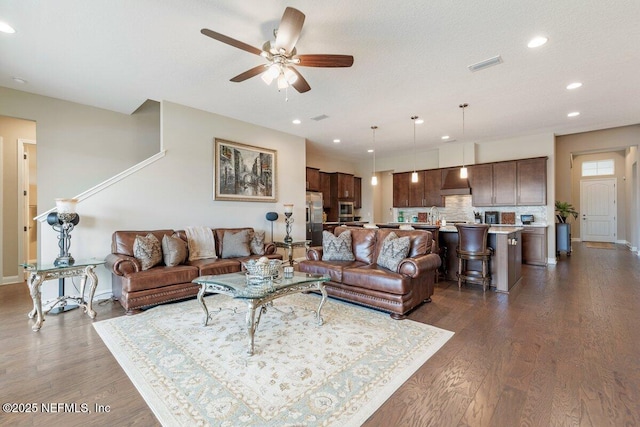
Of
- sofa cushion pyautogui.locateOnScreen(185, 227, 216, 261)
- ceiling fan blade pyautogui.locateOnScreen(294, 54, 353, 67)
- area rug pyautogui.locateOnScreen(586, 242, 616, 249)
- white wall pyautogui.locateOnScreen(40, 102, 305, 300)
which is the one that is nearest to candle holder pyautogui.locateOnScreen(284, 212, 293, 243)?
white wall pyautogui.locateOnScreen(40, 102, 305, 300)

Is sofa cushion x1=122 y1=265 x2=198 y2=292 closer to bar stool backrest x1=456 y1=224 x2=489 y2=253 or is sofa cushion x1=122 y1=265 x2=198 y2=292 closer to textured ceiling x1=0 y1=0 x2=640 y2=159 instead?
textured ceiling x1=0 y1=0 x2=640 y2=159

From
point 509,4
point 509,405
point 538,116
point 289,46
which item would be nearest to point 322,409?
point 509,405

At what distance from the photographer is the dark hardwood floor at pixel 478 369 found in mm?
1661

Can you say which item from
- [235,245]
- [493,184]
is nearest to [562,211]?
[493,184]

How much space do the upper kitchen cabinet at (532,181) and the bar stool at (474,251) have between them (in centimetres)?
313

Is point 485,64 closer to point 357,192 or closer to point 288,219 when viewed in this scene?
point 288,219

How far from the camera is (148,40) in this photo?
2.92 m

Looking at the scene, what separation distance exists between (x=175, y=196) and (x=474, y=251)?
4.87 m

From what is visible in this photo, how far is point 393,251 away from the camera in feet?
11.8

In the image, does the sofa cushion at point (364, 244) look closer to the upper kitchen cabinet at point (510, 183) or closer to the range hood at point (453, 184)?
the range hood at point (453, 184)

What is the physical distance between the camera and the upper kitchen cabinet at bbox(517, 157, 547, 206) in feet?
20.6

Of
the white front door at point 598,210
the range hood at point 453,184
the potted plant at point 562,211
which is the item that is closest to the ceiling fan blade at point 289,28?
the range hood at point 453,184

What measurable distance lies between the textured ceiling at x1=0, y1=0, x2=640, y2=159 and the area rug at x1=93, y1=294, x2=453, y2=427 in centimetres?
294

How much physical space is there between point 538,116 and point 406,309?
184 inches
